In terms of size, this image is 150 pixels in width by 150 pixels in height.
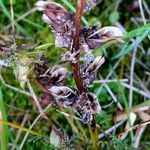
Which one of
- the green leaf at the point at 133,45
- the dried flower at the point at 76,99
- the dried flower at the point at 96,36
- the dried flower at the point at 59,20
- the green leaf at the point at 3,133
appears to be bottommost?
the green leaf at the point at 3,133

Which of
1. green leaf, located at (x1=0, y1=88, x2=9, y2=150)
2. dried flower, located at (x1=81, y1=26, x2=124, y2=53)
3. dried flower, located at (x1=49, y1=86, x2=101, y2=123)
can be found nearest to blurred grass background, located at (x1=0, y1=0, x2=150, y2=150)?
green leaf, located at (x1=0, y1=88, x2=9, y2=150)

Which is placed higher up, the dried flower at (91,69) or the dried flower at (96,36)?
the dried flower at (96,36)

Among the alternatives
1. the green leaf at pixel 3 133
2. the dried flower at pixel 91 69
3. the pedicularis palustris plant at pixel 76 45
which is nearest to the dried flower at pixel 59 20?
the pedicularis palustris plant at pixel 76 45

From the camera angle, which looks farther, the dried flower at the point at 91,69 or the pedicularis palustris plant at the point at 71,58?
the dried flower at the point at 91,69

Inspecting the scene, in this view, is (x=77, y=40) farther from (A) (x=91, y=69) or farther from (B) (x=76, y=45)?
(A) (x=91, y=69)

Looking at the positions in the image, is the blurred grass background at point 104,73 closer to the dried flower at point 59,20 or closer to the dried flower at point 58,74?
the dried flower at point 58,74

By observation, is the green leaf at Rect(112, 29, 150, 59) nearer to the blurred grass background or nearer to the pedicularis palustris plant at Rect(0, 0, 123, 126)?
the blurred grass background

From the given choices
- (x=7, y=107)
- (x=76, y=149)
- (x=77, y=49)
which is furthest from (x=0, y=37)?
(x=77, y=49)

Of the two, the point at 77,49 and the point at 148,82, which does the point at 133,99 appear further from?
the point at 77,49
